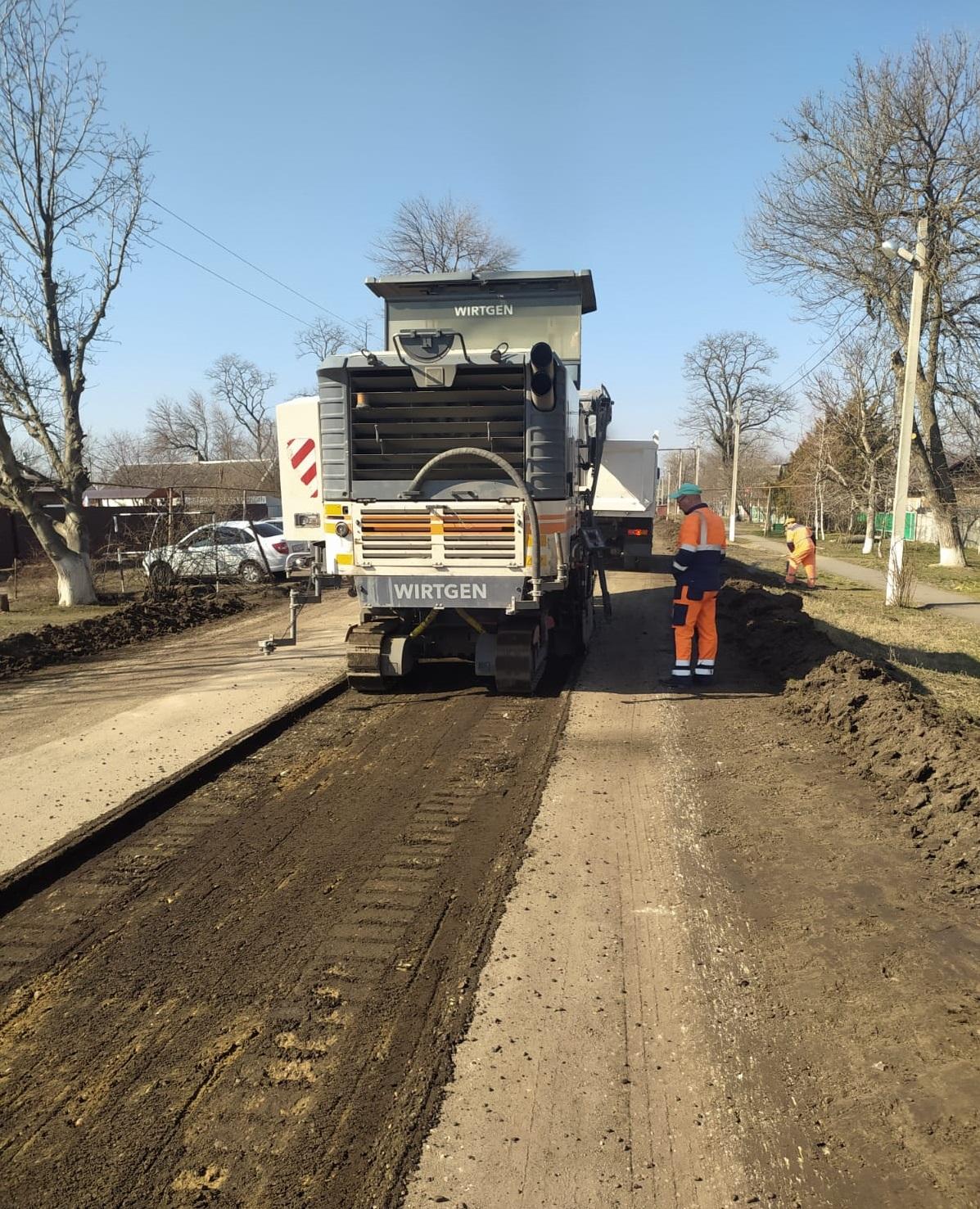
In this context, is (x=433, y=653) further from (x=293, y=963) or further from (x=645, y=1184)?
(x=645, y=1184)

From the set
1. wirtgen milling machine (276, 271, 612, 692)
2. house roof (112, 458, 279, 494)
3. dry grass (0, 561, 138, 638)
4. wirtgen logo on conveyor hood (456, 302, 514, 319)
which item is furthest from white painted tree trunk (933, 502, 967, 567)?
house roof (112, 458, 279, 494)

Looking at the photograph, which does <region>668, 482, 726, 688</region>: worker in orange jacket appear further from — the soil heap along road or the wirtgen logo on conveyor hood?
the wirtgen logo on conveyor hood

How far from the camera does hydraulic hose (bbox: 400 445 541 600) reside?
6.89 meters

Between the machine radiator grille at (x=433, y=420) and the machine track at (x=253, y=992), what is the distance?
2765 millimetres

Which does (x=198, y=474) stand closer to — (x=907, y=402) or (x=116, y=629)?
(x=116, y=629)

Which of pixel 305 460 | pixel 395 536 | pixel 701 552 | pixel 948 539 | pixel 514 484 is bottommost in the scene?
pixel 948 539

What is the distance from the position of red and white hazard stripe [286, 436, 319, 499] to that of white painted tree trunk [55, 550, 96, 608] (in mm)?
9674

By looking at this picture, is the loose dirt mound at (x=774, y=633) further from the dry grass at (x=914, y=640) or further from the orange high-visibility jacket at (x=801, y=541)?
the orange high-visibility jacket at (x=801, y=541)

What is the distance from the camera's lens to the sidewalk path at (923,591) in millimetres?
14992

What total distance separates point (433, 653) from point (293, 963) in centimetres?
511

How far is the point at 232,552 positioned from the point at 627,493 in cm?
900

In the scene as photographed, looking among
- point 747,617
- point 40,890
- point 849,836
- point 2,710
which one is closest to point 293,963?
point 40,890

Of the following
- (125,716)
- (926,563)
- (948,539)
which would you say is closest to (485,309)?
(125,716)

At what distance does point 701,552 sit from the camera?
8.18 m
